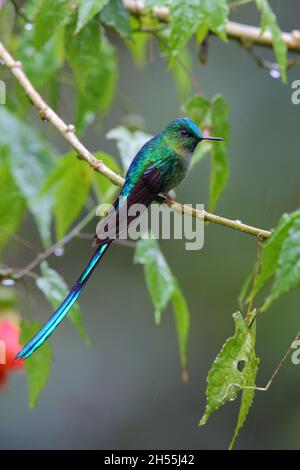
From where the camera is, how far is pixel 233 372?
1.55 m

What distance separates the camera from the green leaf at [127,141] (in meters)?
2.89

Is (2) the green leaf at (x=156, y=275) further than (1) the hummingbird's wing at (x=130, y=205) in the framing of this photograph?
Yes

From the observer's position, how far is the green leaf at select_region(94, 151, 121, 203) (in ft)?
8.83

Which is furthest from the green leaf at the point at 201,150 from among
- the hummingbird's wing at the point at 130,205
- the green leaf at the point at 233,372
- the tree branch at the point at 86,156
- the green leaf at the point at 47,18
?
the green leaf at the point at 233,372

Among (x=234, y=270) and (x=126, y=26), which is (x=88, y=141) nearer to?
(x=234, y=270)

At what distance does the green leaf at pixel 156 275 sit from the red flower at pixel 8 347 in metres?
0.53

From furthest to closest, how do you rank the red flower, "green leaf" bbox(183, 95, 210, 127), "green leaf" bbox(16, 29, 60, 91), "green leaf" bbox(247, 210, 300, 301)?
1. "green leaf" bbox(16, 29, 60, 91)
2. the red flower
3. "green leaf" bbox(183, 95, 210, 127)
4. "green leaf" bbox(247, 210, 300, 301)

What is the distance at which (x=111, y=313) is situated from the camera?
249 inches

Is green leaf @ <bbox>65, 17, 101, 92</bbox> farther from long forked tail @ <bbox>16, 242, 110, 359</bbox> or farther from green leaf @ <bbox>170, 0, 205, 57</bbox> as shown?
long forked tail @ <bbox>16, 242, 110, 359</bbox>

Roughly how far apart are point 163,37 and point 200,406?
3672 mm

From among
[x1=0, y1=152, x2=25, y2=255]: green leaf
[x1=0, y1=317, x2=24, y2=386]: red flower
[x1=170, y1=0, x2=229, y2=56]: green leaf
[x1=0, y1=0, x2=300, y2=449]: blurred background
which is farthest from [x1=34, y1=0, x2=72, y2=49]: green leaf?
[x1=0, y1=0, x2=300, y2=449]: blurred background

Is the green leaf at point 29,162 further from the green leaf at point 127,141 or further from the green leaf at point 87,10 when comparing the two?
the green leaf at point 87,10

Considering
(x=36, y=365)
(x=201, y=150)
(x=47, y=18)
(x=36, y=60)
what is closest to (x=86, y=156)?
(x=47, y=18)

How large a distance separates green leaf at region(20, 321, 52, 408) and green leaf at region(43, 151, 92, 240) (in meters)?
0.55
